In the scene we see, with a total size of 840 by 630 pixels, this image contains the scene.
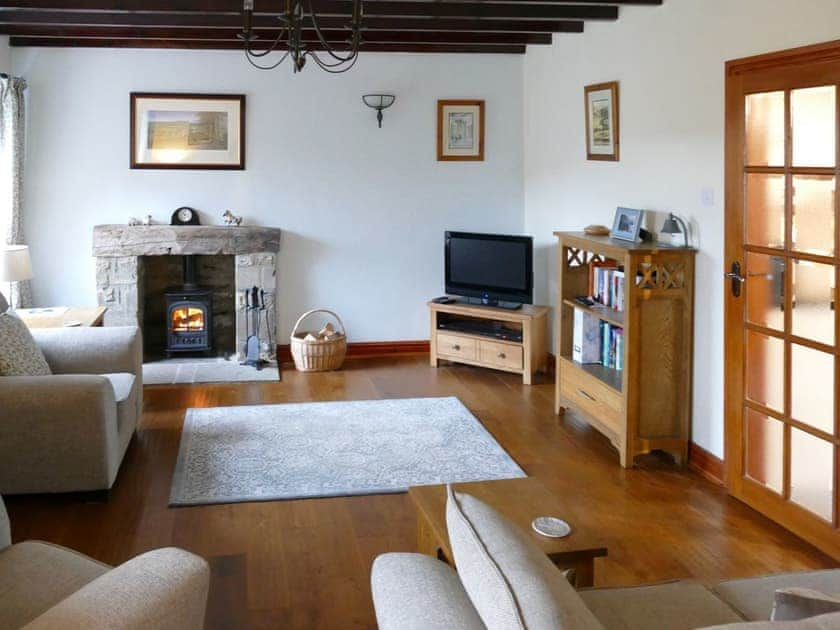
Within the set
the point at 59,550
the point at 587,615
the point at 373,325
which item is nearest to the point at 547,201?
the point at 373,325

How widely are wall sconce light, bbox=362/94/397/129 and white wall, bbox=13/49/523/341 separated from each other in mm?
68

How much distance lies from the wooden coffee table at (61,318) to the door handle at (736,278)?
354cm

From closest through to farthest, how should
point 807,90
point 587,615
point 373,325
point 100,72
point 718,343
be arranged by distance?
point 587,615
point 807,90
point 718,343
point 100,72
point 373,325

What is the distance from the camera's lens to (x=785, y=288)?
13.3ft

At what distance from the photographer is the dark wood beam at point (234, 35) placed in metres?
6.63

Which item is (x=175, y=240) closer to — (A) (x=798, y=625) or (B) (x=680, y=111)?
(B) (x=680, y=111)

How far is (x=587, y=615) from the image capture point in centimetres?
166

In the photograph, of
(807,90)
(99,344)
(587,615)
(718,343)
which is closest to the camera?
(587,615)

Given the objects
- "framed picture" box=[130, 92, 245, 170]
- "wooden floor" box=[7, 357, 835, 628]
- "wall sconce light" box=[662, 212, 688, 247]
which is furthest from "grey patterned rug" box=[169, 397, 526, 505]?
"framed picture" box=[130, 92, 245, 170]

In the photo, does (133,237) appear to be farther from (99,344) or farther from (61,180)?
(99,344)

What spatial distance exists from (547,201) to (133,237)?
303 centimetres

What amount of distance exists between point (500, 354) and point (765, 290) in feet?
9.75

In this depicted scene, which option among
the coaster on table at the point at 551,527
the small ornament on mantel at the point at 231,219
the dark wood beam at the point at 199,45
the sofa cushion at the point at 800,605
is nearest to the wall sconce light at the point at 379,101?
the dark wood beam at the point at 199,45

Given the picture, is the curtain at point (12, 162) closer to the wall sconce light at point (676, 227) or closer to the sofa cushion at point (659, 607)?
the wall sconce light at point (676, 227)
